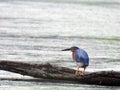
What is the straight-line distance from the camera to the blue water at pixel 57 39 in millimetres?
10250

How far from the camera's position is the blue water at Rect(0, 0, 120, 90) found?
33.6 ft

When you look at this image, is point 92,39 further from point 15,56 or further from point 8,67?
point 8,67

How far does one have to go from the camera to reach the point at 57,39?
16.3 meters

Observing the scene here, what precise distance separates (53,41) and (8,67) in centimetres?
672

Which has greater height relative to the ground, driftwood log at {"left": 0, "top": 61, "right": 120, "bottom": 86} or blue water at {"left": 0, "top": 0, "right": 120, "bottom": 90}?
driftwood log at {"left": 0, "top": 61, "right": 120, "bottom": 86}

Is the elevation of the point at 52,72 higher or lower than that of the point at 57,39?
higher

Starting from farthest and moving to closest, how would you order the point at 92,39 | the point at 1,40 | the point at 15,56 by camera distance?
the point at 92,39, the point at 1,40, the point at 15,56

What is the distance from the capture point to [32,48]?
14.0 metres

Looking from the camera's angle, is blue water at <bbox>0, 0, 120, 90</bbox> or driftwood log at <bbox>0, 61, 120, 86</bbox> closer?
driftwood log at <bbox>0, 61, 120, 86</bbox>

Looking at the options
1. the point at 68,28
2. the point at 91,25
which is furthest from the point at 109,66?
the point at 91,25

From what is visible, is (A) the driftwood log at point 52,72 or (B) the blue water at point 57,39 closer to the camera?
(A) the driftwood log at point 52,72

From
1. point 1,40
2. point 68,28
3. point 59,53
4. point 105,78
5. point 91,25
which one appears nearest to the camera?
point 105,78

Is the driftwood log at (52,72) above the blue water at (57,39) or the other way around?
above

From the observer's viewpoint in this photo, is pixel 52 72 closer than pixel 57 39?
Yes
